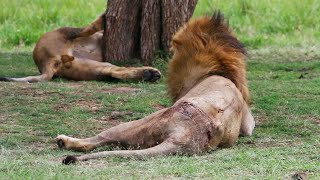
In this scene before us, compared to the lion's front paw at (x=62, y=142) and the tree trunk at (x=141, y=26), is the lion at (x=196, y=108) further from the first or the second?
the tree trunk at (x=141, y=26)

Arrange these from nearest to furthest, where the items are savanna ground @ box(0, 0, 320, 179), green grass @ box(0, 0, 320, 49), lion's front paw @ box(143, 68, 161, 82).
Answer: savanna ground @ box(0, 0, 320, 179), lion's front paw @ box(143, 68, 161, 82), green grass @ box(0, 0, 320, 49)

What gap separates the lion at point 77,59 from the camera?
7.52 meters

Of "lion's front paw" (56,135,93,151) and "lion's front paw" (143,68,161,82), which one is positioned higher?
"lion's front paw" (56,135,93,151)

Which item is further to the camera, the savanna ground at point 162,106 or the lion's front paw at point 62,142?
the lion's front paw at point 62,142

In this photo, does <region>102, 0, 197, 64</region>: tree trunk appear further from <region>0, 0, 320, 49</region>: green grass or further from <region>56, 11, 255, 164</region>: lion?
<region>0, 0, 320, 49</region>: green grass

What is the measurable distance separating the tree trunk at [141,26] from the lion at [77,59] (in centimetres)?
15

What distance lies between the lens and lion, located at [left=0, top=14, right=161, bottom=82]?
7.52m

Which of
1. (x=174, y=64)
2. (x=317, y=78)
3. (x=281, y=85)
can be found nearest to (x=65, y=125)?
(x=174, y=64)

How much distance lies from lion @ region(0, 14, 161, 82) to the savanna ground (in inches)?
4.3

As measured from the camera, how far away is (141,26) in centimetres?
796

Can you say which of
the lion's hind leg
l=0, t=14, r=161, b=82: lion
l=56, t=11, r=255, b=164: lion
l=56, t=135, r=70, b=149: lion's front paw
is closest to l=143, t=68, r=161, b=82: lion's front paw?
l=0, t=14, r=161, b=82: lion

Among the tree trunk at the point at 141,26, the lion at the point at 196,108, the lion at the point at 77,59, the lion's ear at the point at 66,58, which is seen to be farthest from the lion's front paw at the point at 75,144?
the tree trunk at the point at 141,26

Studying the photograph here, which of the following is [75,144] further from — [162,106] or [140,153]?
[162,106]

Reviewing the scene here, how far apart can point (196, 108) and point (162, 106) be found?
1.83m
